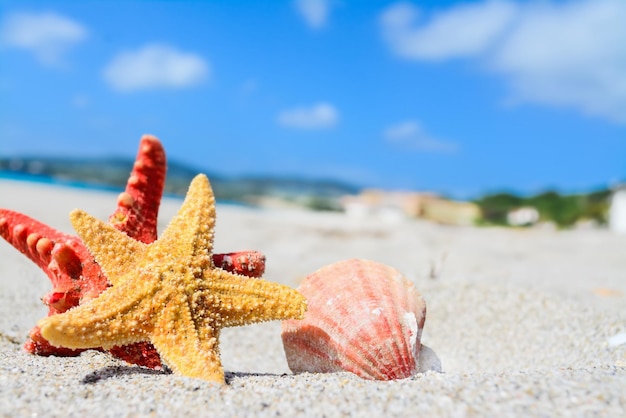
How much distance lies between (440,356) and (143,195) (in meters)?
2.57

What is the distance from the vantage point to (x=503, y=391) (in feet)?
7.30

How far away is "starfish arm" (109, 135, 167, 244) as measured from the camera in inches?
129

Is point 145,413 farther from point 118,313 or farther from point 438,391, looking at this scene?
point 438,391

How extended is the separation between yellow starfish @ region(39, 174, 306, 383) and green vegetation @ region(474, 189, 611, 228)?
21429 millimetres

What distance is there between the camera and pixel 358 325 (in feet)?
10.4

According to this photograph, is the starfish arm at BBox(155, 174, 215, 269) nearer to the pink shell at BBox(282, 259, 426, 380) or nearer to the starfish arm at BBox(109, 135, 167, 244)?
the starfish arm at BBox(109, 135, 167, 244)

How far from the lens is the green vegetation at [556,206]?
2309 centimetres

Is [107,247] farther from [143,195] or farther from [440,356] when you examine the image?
[440,356]

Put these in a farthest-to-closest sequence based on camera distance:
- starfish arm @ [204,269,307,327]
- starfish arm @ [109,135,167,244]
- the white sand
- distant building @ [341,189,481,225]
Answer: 1. distant building @ [341,189,481,225]
2. starfish arm @ [109,135,167,244]
3. starfish arm @ [204,269,307,327]
4. the white sand

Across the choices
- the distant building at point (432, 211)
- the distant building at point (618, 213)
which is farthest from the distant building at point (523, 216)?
the distant building at point (618, 213)

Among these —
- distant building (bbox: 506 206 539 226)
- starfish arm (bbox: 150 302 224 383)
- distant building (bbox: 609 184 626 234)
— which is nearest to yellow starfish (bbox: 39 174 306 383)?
starfish arm (bbox: 150 302 224 383)

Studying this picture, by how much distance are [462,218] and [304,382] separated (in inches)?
868

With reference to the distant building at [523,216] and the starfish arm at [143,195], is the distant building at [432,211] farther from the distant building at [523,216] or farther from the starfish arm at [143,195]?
the starfish arm at [143,195]

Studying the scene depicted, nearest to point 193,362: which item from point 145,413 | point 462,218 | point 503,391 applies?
point 145,413
